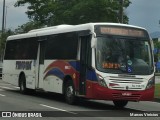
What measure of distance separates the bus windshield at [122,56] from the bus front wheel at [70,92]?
80.8 inches

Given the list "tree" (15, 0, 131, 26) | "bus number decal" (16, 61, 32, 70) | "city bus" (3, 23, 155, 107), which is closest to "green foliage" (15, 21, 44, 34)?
"tree" (15, 0, 131, 26)

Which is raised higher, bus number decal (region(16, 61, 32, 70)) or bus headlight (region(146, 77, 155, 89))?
bus number decal (region(16, 61, 32, 70))

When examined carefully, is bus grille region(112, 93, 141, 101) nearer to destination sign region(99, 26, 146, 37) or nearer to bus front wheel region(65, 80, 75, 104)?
bus front wheel region(65, 80, 75, 104)

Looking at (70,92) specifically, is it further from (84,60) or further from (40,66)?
(40,66)

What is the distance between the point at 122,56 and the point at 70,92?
2.78 m

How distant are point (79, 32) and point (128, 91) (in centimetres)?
315

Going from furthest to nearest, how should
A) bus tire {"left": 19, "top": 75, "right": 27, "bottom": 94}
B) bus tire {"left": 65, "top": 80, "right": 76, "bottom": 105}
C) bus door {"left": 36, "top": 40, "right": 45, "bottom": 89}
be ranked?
bus tire {"left": 19, "top": 75, "right": 27, "bottom": 94}
bus door {"left": 36, "top": 40, "right": 45, "bottom": 89}
bus tire {"left": 65, "top": 80, "right": 76, "bottom": 105}

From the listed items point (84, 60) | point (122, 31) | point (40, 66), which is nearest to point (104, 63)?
point (84, 60)

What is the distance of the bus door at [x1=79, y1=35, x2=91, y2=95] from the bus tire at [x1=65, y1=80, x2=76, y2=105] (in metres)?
0.65

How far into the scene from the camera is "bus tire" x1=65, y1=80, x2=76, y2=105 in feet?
63.6

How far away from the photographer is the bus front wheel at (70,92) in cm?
1941

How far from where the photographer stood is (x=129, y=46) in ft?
60.5

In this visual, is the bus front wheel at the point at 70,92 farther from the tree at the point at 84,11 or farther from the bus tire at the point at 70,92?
the tree at the point at 84,11

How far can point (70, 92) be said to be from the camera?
1962 cm
